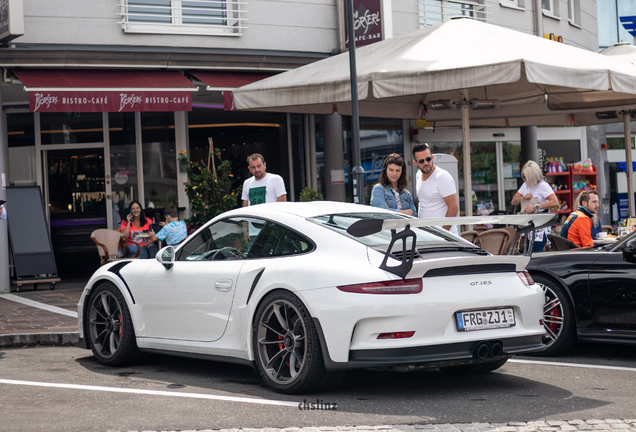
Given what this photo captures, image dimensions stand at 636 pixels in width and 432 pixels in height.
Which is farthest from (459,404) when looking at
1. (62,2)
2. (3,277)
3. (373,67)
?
(62,2)

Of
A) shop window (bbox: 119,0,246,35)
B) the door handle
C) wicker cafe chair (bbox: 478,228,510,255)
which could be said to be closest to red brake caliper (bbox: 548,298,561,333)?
wicker cafe chair (bbox: 478,228,510,255)

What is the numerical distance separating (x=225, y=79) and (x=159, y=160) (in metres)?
2.39

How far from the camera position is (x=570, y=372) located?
615 cm

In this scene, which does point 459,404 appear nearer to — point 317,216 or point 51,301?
point 317,216

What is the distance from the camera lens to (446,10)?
693 inches

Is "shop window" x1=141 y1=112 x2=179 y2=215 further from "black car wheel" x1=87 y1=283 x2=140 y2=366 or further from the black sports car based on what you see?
the black sports car

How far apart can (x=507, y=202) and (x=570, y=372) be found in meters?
14.1

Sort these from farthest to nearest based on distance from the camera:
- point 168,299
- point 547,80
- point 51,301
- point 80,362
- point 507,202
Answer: point 507,202
point 51,301
point 547,80
point 80,362
point 168,299

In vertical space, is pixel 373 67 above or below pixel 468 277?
above

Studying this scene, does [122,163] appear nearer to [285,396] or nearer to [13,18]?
[13,18]

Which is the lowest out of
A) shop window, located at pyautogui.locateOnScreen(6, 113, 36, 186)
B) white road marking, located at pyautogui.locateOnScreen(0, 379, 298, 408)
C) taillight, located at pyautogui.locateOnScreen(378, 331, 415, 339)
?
white road marking, located at pyautogui.locateOnScreen(0, 379, 298, 408)

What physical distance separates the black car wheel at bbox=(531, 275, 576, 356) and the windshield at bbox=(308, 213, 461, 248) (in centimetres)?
136

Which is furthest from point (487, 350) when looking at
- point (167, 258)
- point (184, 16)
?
point (184, 16)

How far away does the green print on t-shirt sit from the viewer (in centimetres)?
941
